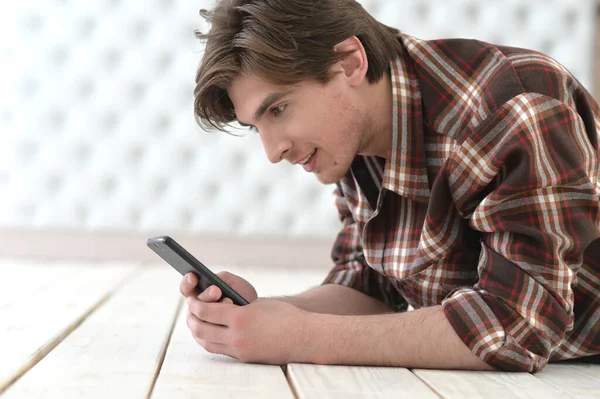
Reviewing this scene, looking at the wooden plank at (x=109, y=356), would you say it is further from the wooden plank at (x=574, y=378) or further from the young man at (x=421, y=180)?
the wooden plank at (x=574, y=378)

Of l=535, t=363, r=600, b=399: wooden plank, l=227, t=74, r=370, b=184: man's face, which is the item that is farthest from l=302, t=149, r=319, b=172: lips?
l=535, t=363, r=600, b=399: wooden plank

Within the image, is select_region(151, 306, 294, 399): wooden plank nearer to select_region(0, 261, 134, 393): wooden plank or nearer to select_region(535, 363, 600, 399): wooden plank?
select_region(0, 261, 134, 393): wooden plank

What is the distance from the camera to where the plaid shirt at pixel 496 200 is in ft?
3.50

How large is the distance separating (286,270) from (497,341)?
1928 millimetres

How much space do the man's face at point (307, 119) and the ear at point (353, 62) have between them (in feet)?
0.06

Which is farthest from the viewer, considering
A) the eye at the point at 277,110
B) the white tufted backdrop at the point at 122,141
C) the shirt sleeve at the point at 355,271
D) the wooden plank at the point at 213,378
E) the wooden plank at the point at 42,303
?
the white tufted backdrop at the point at 122,141

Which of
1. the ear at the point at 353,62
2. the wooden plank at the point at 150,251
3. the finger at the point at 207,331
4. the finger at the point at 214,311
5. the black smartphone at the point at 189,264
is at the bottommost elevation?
the wooden plank at the point at 150,251

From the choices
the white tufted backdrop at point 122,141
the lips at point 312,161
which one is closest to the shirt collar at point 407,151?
the lips at point 312,161

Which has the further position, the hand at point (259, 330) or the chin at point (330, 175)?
the chin at point (330, 175)

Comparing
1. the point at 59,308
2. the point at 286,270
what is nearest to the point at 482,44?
the point at 59,308

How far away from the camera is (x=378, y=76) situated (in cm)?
134

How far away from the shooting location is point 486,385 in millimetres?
1023

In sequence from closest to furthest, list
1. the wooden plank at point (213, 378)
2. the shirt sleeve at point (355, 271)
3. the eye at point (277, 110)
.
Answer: the wooden plank at point (213, 378) < the eye at point (277, 110) < the shirt sleeve at point (355, 271)

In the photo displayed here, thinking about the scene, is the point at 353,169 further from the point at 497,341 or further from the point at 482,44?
the point at 497,341
